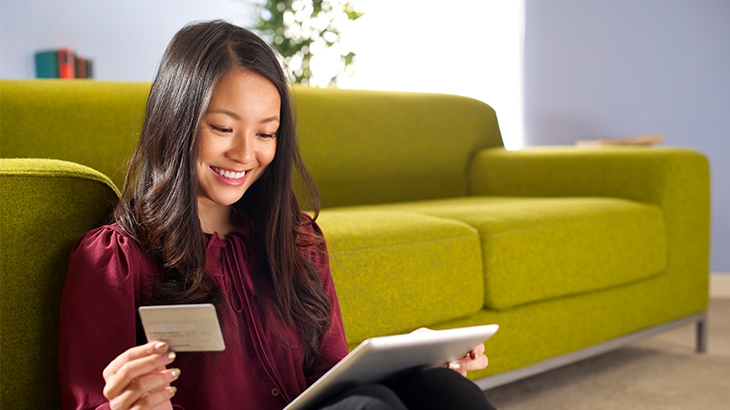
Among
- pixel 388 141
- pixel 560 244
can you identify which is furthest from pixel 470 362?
pixel 388 141

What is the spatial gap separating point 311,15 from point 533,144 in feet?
4.39

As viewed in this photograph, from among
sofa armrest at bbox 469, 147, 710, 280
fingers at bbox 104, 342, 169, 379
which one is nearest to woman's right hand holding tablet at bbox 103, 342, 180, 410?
fingers at bbox 104, 342, 169, 379

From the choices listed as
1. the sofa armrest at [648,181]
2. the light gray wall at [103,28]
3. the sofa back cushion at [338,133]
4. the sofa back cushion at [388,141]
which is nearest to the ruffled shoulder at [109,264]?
the sofa back cushion at [338,133]

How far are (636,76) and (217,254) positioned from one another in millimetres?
2952

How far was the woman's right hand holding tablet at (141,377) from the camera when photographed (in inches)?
28.1

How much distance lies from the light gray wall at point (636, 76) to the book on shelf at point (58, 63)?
2.33 meters

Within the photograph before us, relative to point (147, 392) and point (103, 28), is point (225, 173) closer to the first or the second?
point (147, 392)

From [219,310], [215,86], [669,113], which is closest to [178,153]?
[215,86]

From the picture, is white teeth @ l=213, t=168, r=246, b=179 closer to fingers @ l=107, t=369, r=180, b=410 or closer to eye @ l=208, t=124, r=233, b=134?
eye @ l=208, t=124, r=233, b=134

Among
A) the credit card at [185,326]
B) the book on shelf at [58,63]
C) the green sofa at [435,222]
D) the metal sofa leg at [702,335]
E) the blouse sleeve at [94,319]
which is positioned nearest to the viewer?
the credit card at [185,326]

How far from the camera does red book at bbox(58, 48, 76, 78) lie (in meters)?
3.63

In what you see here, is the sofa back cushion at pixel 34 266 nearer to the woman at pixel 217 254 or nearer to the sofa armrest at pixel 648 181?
the woman at pixel 217 254

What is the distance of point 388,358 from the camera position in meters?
0.80

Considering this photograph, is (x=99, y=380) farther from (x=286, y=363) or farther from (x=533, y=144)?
(x=533, y=144)
